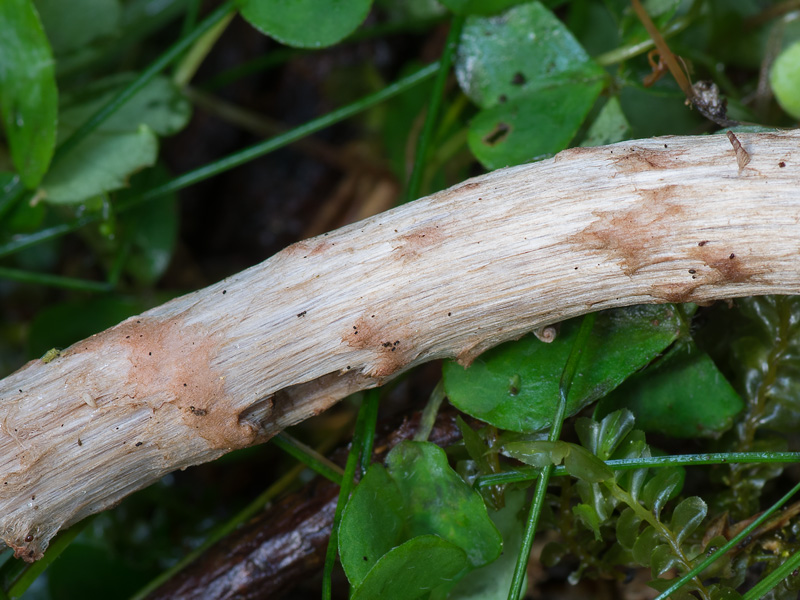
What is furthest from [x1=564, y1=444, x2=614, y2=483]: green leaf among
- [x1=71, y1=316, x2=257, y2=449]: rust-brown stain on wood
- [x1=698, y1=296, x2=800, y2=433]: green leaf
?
[x1=71, y1=316, x2=257, y2=449]: rust-brown stain on wood

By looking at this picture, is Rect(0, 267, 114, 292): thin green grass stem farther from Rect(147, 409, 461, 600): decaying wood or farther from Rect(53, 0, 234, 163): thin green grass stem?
Rect(147, 409, 461, 600): decaying wood

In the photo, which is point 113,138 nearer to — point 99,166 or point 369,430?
point 99,166

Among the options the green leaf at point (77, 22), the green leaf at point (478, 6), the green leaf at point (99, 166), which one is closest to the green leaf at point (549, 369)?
the green leaf at point (478, 6)

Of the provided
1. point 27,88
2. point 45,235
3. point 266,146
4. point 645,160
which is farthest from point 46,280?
point 645,160

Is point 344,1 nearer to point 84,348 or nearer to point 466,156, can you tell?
point 466,156

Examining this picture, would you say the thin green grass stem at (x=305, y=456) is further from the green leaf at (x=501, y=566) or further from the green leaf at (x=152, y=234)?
the green leaf at (x=152, y=234)
